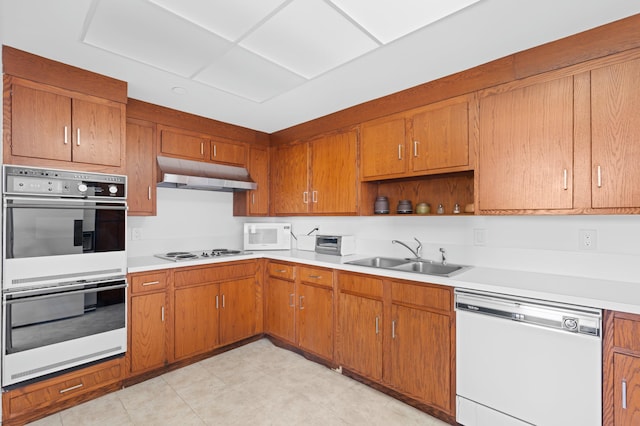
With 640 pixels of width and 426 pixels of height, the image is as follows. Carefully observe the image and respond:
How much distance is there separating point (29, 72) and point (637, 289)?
4.01 meters

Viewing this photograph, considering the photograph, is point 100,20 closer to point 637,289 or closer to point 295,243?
point 295,243

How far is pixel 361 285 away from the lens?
2.58m

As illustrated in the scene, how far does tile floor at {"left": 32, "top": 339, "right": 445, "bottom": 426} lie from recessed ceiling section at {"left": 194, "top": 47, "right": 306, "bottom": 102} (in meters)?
2.45

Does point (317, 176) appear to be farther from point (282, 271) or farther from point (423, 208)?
point (423, 208)

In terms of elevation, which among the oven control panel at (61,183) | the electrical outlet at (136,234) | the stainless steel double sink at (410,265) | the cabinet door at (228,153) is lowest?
the stainless steel double sink at (410,265)

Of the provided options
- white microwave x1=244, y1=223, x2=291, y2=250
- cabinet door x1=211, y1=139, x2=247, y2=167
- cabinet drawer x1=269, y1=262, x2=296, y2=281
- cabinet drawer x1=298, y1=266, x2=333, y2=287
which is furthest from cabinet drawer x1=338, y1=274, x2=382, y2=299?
cabinet door x1=211, y1=139, x2=247, y2=167

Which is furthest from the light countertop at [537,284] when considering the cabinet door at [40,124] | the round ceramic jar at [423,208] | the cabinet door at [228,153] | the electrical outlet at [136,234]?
the cabinet door at [228,153]

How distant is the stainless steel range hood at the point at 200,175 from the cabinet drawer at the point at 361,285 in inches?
63.5

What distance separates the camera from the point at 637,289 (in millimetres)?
1764

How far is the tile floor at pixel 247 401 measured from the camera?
212cm

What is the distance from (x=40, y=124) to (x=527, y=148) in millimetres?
3300

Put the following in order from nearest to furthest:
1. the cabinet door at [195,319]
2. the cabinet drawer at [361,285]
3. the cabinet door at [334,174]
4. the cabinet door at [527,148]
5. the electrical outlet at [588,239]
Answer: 1. the cabinet door at [527,148]
2. the electrical outlet at [588,239]
3. the cabinet drawer at [361,285]
4. the cabinet door at [195,319]
5. the cabinet door at [334,174]

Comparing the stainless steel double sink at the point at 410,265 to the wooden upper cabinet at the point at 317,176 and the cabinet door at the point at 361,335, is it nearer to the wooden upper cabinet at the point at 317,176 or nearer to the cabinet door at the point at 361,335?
the cabinet door at the point at 361,335

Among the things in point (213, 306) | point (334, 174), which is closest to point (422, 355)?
point (334, 174)
